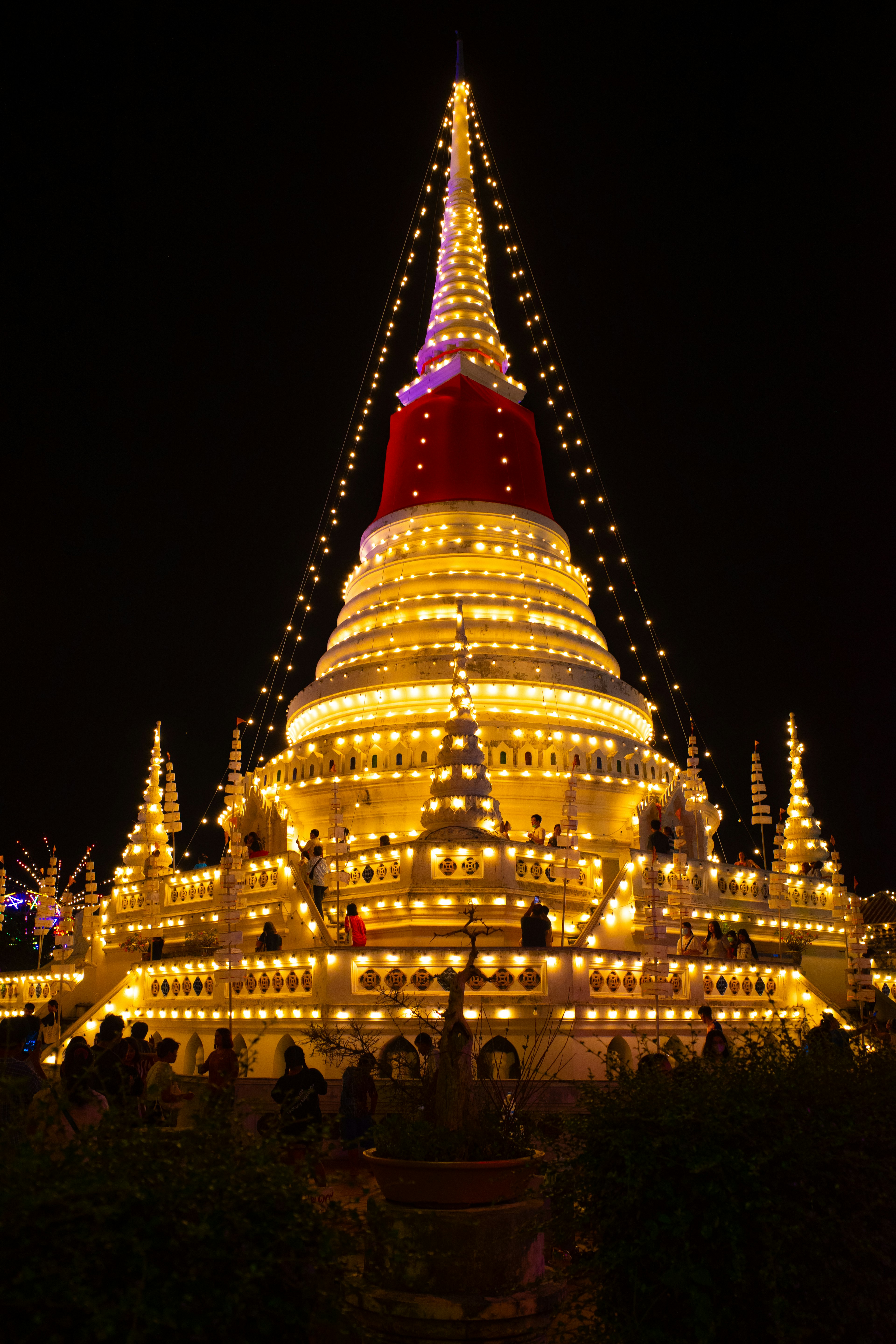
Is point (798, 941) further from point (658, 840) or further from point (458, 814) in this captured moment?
point (458, 814)

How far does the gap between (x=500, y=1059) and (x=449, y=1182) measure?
7.02 metres

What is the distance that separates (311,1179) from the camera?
5.59 metres

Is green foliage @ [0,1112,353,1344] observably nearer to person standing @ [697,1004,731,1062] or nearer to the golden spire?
person standing @ [697,1004,731,1062]

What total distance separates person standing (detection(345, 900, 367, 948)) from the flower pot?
1024 centimetres

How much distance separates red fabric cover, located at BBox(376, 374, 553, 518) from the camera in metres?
32.8

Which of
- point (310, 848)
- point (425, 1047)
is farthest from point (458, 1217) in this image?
point (310, 848)

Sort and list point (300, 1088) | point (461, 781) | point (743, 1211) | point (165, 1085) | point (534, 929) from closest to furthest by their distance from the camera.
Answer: point (743, 1211), point (300, 1088), point (165, 1085), point (534, 929), point (461, 781)

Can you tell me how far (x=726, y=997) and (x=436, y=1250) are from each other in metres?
13.2

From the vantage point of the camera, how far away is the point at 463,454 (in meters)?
33.3

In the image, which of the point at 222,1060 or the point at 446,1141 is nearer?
the point at 446,1141

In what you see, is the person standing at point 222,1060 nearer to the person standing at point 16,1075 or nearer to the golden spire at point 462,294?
the person standing at point 16,1075

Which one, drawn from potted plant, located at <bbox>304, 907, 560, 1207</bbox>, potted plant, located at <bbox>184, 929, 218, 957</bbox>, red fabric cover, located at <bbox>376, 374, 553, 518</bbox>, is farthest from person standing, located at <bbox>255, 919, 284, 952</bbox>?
red fabric cover, located at <bbox>376, 374, 553, 518</bbox>

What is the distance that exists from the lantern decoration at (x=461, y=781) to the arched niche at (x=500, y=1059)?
19.8 feet

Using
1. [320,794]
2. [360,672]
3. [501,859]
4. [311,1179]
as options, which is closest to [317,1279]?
[311,1179]
